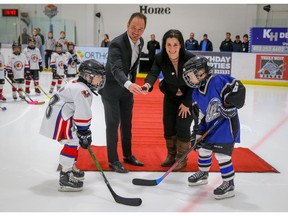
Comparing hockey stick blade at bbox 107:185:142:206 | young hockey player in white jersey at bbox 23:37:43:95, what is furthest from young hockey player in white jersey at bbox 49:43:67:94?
hockey stick blade at bbox 107:185:142:206

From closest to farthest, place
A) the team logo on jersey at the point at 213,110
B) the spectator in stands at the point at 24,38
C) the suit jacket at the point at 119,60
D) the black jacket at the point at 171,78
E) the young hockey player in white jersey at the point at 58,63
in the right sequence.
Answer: the team logo on jersey at the point at 213,110
the suit jacket at the point at 119,60
the black jacket at the point at 171,78
the young hockey player in white jersey at the point at 58,63
the spectator in stands at the point at 24,38

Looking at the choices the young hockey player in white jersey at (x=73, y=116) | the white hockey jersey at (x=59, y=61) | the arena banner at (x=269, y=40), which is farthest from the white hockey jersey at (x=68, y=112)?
the arena banner at (x=269, y=40)

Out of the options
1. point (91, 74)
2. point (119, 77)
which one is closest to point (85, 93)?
point (91, 74)

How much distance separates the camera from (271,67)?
9.33m

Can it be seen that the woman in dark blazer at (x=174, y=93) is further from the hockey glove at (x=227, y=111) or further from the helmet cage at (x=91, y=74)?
the hockey glove at (x=227, y=111)

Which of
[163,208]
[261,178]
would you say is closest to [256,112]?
[261,178]

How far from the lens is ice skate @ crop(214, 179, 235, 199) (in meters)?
2.55

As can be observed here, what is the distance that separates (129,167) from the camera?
125 inches

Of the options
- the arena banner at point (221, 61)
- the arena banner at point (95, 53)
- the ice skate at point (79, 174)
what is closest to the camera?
the ice skate at point (79, 174)

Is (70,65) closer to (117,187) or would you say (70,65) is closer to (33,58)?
(33,58)

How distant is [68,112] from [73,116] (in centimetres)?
5

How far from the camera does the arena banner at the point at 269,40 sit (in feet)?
32.3

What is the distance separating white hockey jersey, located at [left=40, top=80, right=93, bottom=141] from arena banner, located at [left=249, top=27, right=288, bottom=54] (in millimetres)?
8356

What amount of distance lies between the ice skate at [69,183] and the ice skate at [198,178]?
82 cm
